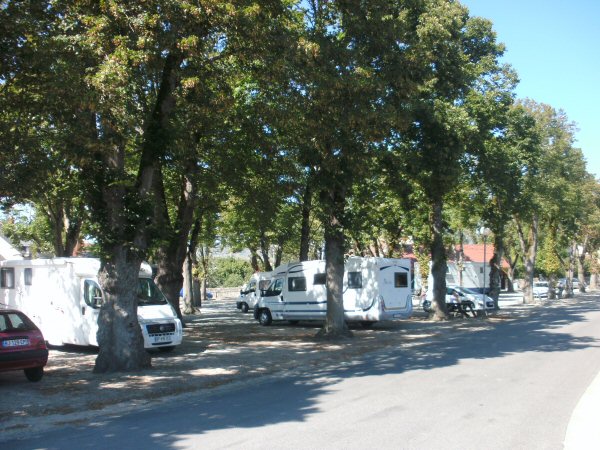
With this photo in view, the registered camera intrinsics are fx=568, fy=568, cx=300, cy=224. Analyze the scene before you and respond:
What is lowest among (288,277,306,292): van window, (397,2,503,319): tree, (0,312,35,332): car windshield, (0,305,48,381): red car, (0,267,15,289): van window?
(0,305,48,381): red car

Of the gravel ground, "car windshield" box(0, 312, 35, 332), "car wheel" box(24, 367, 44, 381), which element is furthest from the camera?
"car wheel" box(24, 367, 44, 381)

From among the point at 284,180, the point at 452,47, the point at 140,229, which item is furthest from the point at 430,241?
the point at 140,229

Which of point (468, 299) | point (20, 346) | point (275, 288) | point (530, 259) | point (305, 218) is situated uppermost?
point (305, 218)

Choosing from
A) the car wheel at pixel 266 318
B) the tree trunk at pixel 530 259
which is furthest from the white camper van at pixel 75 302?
the tree trunk at pixel 530 259

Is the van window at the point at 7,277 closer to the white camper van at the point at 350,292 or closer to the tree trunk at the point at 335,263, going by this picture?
the tree trunk at the point at 335,263

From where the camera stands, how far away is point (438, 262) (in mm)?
27547

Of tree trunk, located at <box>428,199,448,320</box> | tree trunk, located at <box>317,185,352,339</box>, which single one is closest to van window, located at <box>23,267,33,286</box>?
tree trunk, located at <box>317,185,352,339</box>

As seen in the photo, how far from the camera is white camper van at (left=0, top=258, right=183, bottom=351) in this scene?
16.0 m

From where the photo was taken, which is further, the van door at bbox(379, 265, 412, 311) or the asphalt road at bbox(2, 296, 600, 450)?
the van door at bbox(379, 265, 412, 311)

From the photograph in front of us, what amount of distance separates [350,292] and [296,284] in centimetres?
305

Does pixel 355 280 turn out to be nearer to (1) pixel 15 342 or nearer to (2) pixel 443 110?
(2) pixel 443 110

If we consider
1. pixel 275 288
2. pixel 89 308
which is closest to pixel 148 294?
pixel 89 308

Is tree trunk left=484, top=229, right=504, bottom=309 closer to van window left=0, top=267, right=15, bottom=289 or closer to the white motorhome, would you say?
the white motorhome

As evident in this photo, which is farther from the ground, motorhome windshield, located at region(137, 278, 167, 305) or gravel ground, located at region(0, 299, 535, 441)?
motorhome windshield, located at region(137, 278, 167, 305)
